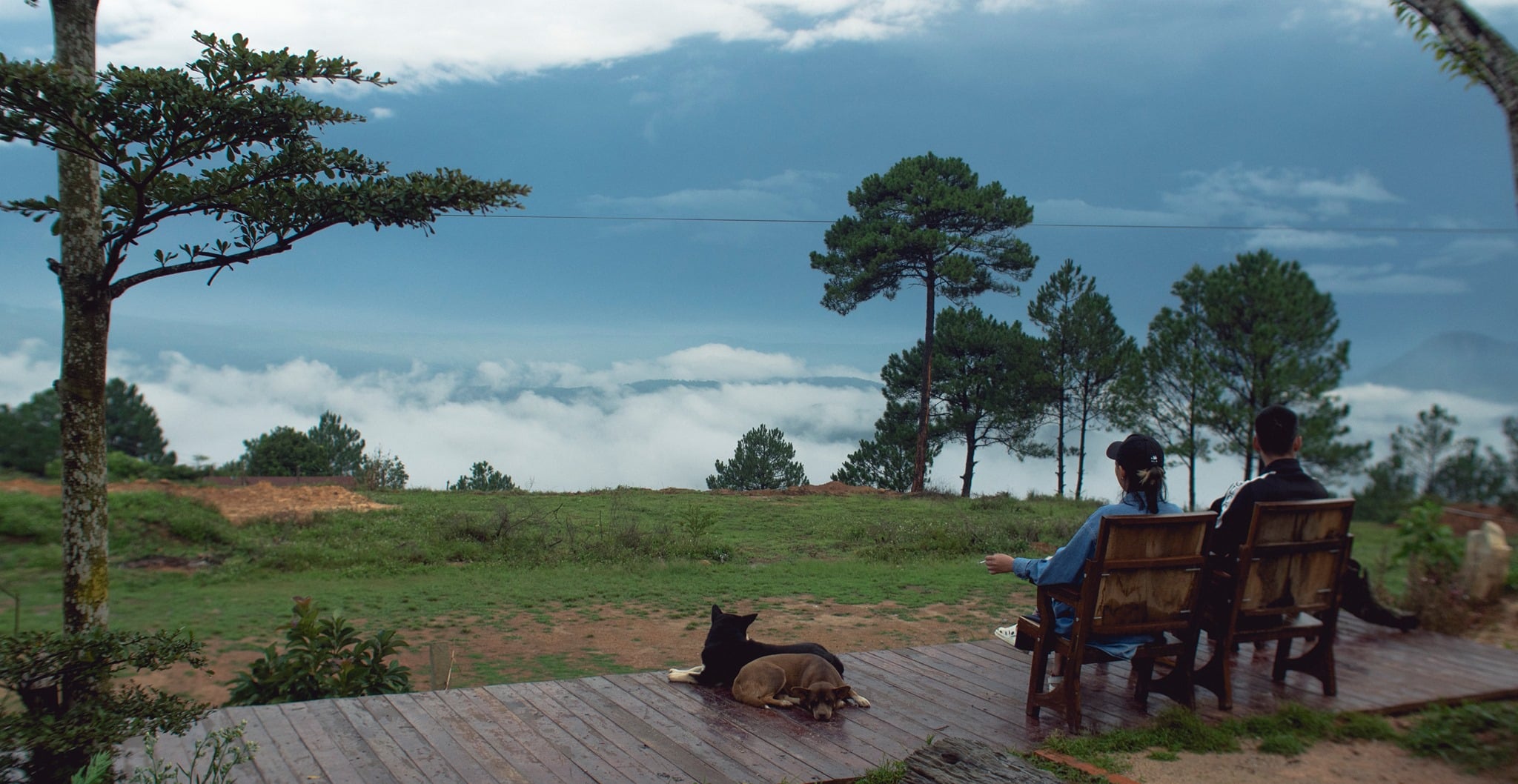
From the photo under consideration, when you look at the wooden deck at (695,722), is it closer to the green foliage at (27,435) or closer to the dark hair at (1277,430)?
the dark hair at (1277,430)

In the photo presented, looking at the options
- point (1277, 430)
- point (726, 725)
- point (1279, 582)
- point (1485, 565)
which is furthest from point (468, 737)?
point (1485, 565)

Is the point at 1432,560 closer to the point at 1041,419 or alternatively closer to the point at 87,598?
the point at 87,598

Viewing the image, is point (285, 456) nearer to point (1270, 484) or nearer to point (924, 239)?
point (924, 239)

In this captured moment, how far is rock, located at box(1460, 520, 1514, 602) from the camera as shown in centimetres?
681

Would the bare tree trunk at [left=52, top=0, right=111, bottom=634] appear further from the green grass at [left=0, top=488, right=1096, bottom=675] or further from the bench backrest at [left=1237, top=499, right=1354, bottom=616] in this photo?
the bench backrest at [left=1237, top=499, right=1354, bottom=616]

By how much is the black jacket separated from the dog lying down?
6.28ft

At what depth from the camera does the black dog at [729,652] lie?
4.57 m

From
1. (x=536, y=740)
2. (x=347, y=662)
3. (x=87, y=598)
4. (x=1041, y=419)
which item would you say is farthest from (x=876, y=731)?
(x=1041, y=419)

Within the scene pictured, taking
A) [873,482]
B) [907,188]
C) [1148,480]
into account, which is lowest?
[873,482]

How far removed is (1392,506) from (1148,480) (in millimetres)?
8131

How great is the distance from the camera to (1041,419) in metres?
32.6

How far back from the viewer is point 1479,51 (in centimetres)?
361

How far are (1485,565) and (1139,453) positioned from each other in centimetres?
446

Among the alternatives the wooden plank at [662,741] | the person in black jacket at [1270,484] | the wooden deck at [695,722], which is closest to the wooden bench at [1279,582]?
the person in black jacket at [1270,484]
